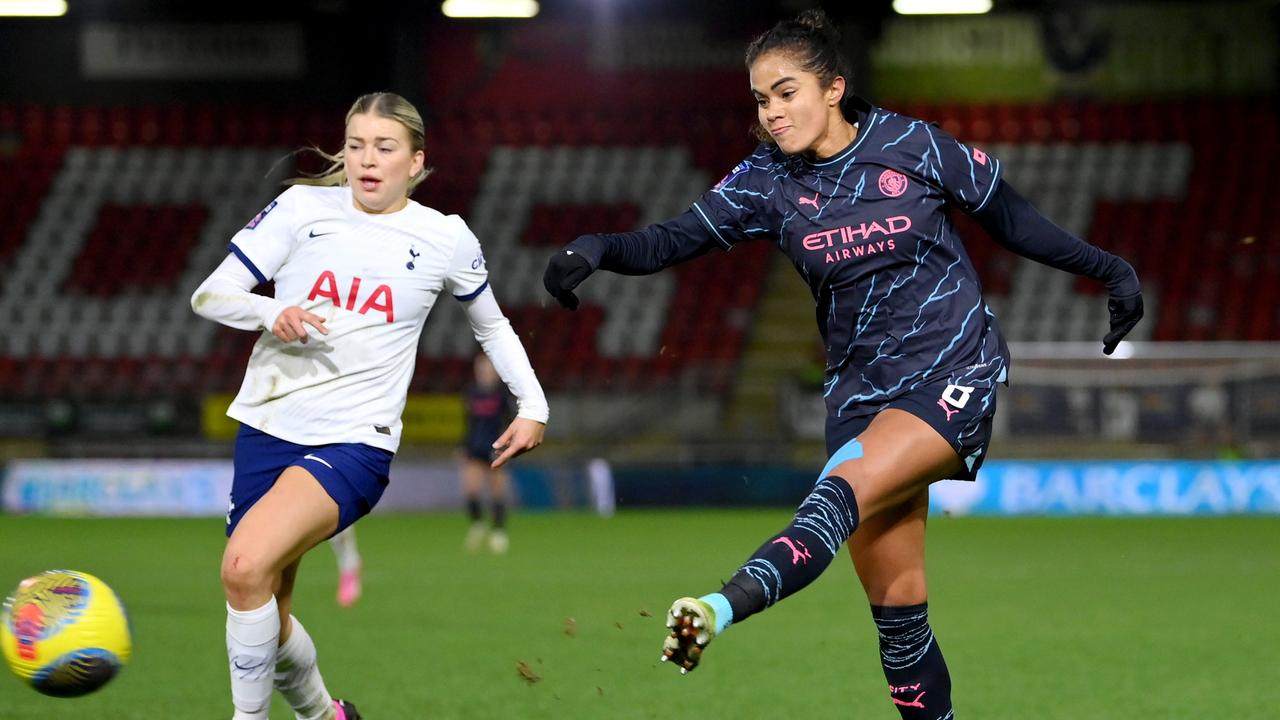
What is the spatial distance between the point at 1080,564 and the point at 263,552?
9614mm

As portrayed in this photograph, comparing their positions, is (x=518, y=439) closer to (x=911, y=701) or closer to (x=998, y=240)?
(x=911, y=701)

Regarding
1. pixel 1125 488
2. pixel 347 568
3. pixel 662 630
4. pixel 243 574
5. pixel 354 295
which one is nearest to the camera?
pixel 243 574

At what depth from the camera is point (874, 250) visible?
4348mm

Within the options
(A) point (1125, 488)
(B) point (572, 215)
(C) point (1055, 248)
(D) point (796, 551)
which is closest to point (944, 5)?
(B) point (572, 215)

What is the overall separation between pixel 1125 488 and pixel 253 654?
14919 mm

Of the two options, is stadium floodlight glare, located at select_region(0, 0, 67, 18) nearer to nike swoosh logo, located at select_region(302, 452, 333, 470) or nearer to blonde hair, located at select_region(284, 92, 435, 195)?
blonde hair, located at select_region(284, 92, 435, 195)

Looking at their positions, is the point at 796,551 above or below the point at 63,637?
above

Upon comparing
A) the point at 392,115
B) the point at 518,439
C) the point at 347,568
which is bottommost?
the point at 347,568

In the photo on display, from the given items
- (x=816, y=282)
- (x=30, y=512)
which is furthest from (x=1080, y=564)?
(x=30, y=512)

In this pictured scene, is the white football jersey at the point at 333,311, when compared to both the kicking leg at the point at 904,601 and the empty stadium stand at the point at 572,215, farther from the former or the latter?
the empty stadium stand at the point at 572,215

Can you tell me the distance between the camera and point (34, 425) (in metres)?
19.1

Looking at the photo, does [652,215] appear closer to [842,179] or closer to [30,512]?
[30,512]

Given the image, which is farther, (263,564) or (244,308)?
(244,308)

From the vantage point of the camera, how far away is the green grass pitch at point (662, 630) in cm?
675
